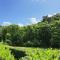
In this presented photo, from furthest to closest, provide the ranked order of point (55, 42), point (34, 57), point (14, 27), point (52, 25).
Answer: point (14, 27) → point (52, 25) → point (55, 42) → point (34, 57)

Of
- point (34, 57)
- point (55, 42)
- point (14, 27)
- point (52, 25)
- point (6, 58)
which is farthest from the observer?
point (14, 27)

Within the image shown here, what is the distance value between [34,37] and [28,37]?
971mm

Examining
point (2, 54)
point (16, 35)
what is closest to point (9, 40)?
point (16, 35)

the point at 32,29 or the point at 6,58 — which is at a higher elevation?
the point at 32,29

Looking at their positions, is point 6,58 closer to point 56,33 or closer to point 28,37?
point 56,33

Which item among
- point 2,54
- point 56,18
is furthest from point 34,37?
point 2,54

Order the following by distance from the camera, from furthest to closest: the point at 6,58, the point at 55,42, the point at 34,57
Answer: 1. the point at 55,42
2. the point at 6,58
3. the point at 34,57

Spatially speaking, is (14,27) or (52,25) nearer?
(52,25)

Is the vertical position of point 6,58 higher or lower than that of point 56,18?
lower

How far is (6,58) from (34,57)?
3.53 meters

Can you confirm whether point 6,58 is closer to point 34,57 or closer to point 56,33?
point 34,57

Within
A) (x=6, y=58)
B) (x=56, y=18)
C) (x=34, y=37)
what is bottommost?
(x=6, y=58)

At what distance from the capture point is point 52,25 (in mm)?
29406

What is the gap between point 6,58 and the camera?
1284 cm
